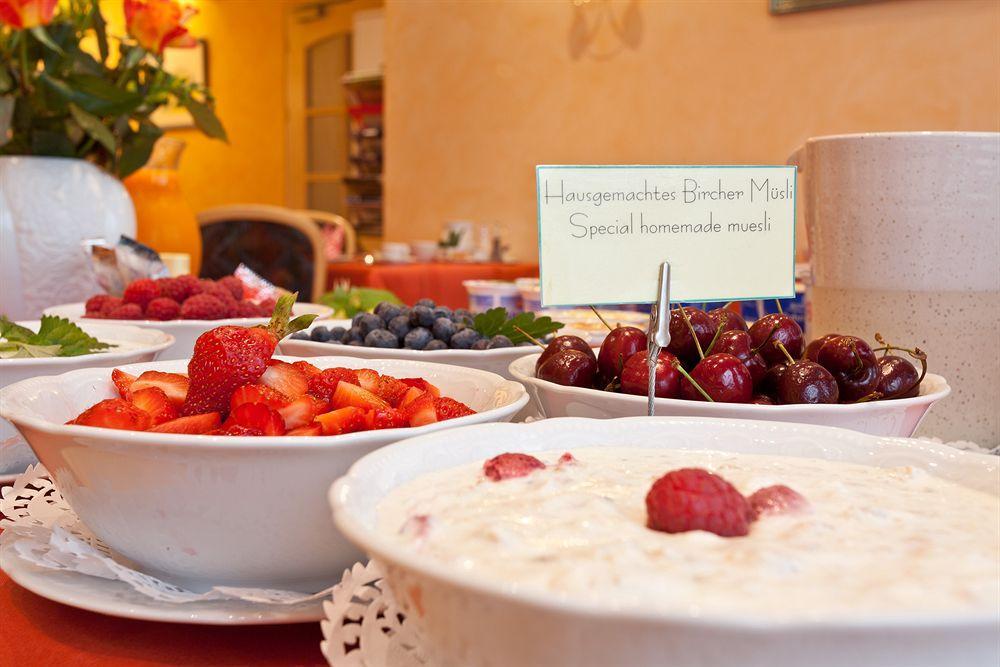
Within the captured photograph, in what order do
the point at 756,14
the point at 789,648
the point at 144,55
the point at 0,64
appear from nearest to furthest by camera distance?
the point at 789,648 < the point at 0,64 < the point at 144,55 < the point at 756,14

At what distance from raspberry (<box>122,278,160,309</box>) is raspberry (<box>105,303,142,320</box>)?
33 mm

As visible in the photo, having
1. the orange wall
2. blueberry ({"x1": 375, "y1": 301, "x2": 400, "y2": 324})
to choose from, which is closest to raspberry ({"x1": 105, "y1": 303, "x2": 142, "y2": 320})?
blueberry ({"x1": 375, "y1": 301, "x2": 400, "y2": 324})

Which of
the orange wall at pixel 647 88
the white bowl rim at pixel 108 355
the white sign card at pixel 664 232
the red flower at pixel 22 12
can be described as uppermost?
the orange wall at pixel 647 88

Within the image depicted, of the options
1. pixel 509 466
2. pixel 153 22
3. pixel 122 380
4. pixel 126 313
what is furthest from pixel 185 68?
pixel 509 466

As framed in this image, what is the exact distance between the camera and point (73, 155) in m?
1.96

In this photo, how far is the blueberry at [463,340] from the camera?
3.49 ft

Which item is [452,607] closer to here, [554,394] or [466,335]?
[554,394]

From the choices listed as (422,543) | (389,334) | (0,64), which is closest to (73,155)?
(0,64)

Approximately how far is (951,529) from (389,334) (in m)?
Answer: 0.70

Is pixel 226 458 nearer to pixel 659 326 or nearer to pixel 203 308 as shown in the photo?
pixel 659 326

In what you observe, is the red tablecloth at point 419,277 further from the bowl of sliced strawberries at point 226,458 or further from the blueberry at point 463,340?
the bowl of sliced strawberries at point 226,458

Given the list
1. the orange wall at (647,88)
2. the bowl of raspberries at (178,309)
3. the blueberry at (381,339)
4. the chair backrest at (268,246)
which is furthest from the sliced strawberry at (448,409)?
the orange wall at (647,88)

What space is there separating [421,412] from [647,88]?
3.88m

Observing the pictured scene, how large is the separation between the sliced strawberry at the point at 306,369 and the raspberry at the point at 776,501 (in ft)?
1.37
